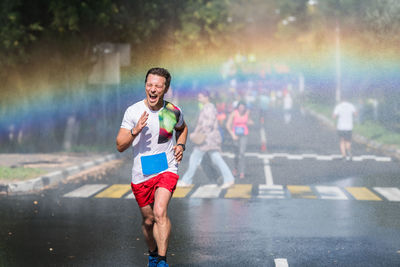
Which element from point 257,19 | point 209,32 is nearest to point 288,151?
point 209,32

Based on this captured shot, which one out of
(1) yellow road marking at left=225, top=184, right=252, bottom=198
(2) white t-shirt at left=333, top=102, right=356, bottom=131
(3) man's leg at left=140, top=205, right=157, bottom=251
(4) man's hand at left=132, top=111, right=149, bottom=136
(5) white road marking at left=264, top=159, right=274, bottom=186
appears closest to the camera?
(4) man's hand at left=132, top=111, right=149, bottom=136

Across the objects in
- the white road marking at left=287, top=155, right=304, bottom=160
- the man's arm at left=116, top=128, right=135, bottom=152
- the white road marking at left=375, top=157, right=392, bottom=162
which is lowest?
the white road marking at left=287, top=155, right=304, bottom=160

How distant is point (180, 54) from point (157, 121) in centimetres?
4261

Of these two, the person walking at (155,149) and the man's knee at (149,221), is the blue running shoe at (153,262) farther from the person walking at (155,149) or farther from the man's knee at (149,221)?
the man's knee at (149,221)

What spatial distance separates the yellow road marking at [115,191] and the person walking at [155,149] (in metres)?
6.75

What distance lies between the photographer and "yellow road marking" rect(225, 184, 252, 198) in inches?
537

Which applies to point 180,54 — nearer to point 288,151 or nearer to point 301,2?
point 288,151

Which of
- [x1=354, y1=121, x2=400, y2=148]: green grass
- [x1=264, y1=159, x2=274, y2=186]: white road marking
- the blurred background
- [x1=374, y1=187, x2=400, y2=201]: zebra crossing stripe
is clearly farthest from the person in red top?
[x1=354, y1=121, x2=400, y2=148]: green grass

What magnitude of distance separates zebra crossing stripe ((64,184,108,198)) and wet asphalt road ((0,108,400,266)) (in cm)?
24

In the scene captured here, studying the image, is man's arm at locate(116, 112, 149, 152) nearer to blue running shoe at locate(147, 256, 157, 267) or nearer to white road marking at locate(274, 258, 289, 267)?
blue running shoe at locate(147, 256, 157, 267)

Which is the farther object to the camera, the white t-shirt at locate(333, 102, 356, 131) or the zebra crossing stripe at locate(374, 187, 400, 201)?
the white t-shirt at locate(333, 102, 356, 131)

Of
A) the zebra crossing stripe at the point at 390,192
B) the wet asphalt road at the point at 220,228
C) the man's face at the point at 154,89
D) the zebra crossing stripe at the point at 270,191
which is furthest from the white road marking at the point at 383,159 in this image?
the man's face at the point at 154,89

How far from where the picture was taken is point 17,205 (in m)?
12.4

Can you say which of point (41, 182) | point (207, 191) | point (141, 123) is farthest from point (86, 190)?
point (141, 123)
